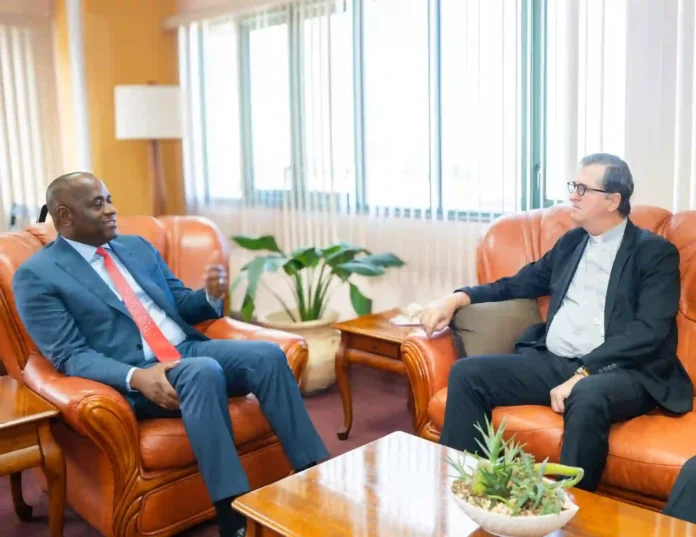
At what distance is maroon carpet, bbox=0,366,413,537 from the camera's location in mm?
2287

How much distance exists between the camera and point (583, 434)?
1.86 m

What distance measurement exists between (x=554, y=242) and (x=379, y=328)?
0.76m

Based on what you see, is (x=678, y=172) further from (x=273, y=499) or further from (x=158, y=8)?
(x=158, y=8)

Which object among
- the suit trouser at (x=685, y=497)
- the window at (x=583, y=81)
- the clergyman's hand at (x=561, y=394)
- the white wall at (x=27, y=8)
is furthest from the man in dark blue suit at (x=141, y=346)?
the white wall at (x=27, y=8)

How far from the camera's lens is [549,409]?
6.93 ft

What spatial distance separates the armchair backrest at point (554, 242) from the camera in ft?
7.40

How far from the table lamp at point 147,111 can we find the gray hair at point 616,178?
279 centimetres

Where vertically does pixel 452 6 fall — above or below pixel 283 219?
above

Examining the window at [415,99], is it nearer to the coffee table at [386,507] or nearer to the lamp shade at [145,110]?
the lamp shade at [145,110]

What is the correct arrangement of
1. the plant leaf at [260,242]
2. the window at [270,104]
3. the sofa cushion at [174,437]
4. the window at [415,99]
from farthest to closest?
the window at [270,104] → the plant leaf at [260,242] → the window at [415,99] → the sofa cushion at [174,437]

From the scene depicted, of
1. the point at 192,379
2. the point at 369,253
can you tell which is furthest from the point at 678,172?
the point at 192,379

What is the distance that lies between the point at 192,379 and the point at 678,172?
6.29 feet

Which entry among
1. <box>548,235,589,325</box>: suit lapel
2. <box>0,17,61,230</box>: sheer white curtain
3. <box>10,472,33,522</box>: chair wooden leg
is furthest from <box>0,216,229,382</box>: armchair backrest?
<box>0,17,61,230</box>: sheer white curtain

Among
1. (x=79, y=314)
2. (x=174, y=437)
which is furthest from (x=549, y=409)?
(x=79, y=314)
